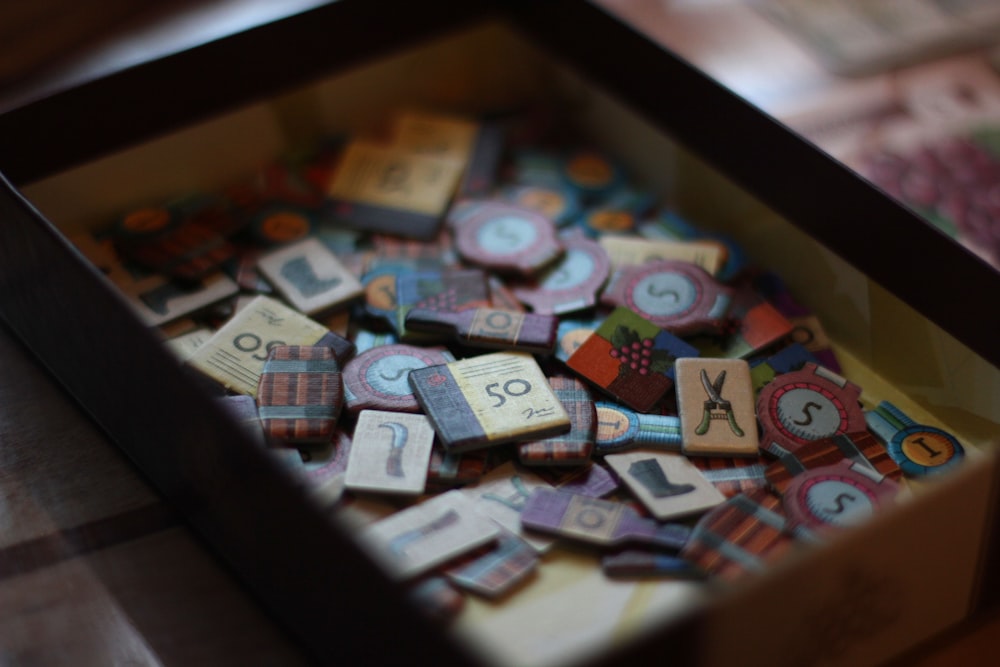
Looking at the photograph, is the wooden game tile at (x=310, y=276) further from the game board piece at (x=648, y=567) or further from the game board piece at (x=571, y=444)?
the game board piece at (x=648, y=567)

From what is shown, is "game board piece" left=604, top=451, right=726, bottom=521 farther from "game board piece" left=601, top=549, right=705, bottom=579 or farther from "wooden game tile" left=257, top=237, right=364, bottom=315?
"wooden game tile" left=257, top=237, right=364, bottom=315

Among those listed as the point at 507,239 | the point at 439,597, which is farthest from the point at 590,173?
the point at 439,597

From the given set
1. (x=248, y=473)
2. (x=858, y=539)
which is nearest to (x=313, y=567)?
(x=248, y=473)

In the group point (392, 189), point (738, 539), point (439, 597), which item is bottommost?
point (439, 597)

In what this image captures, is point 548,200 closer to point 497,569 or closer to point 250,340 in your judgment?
point 250,340

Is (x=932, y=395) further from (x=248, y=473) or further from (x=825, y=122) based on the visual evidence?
(x=248, y=473)

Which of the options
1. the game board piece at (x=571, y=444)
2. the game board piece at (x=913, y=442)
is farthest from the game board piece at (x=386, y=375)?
the game board piece at (x=913, y=442)

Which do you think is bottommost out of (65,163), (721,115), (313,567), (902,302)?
(313,567)
